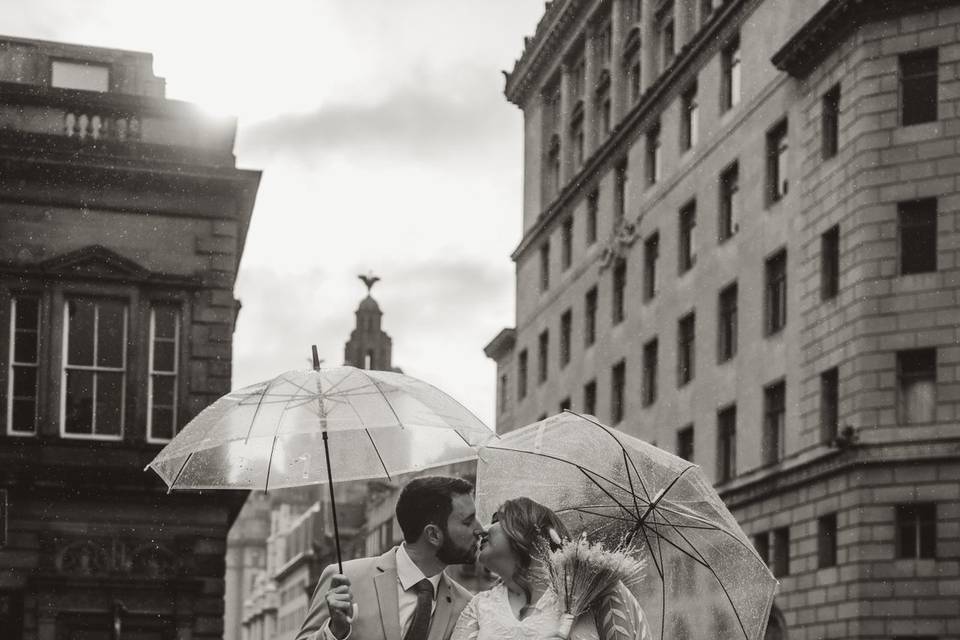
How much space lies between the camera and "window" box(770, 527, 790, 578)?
124 feet

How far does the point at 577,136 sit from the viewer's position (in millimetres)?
57938

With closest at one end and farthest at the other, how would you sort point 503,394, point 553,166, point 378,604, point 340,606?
point 340,606, point 378,604, point 553,166, point 503,394

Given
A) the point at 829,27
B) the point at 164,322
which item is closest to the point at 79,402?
the point at 164,322

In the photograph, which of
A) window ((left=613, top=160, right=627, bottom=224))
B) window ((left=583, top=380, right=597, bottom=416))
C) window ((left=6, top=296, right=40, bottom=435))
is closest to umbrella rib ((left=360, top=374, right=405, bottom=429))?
window ((left=6, top=296, right=40, bottom=435))

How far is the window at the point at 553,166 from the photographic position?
2367 inches

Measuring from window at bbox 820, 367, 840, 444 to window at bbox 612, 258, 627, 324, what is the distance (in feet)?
48.2

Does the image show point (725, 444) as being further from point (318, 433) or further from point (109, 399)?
point (318, 433)

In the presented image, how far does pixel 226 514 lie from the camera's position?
28688 mm

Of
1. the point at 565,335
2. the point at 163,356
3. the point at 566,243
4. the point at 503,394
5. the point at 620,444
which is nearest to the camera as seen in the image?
the point at 620,444

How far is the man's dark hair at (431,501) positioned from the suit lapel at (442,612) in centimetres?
31

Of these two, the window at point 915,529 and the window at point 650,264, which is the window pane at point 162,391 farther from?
the window at point 650,264

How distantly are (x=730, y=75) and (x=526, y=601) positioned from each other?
3766cm

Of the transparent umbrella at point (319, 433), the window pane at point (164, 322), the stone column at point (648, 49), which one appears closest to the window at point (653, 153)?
the stone column at point (648, 49)

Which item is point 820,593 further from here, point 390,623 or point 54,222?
point 390,623
